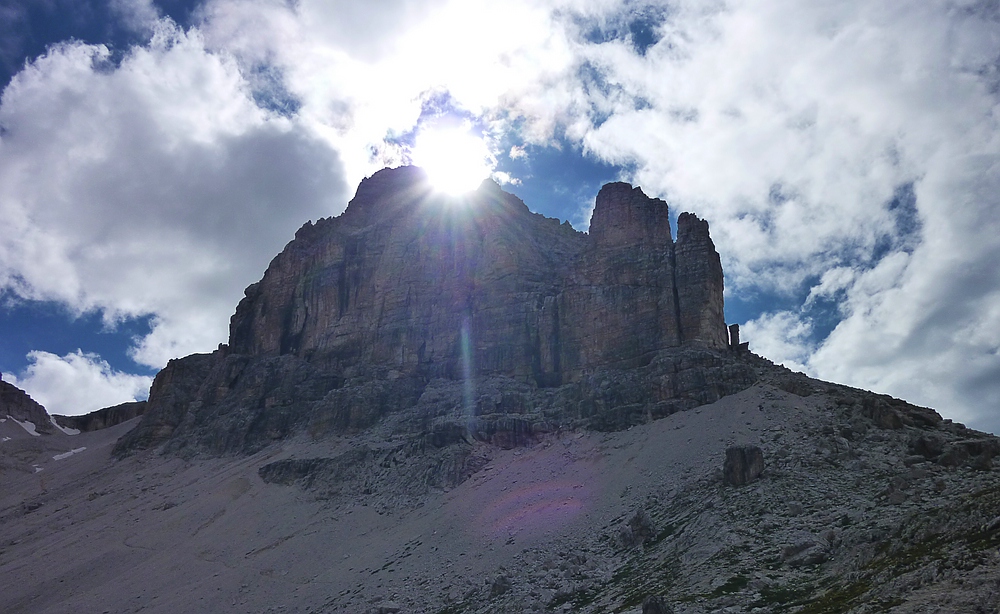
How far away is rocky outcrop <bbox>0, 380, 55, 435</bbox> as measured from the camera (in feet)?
574

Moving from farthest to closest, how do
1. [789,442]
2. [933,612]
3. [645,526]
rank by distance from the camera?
1. [789,442]
2. [645,526]
3. [933,612]

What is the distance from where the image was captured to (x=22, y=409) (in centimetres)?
17838

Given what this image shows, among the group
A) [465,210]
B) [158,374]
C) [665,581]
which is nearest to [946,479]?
[665,581]

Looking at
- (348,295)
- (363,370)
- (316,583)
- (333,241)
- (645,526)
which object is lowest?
(316,583)

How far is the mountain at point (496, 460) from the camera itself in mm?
47281

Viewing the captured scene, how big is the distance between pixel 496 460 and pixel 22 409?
144158 mm

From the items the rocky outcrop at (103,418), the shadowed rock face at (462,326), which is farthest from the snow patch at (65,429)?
the shadowed rock face at (462,326)

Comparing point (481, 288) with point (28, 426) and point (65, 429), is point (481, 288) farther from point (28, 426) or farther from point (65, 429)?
point (65, 429)

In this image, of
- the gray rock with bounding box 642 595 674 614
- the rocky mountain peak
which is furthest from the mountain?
the rocky mountain peak

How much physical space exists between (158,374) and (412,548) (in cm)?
10523

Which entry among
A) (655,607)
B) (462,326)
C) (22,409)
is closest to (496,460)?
(462,326)

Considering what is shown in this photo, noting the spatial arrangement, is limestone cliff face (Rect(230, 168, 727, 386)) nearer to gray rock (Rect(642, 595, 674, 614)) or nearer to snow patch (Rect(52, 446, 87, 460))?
snow patch (Rect(52, 446, 87, 460))

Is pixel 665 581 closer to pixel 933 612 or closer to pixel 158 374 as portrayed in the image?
pixel 933 612

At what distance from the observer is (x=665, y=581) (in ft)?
156
